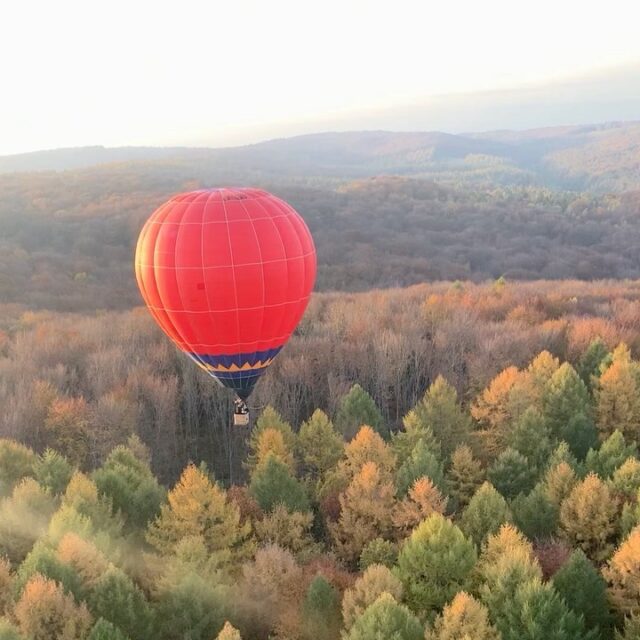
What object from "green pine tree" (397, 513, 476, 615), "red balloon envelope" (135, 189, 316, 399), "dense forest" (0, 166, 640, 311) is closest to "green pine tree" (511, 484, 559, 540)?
"green pine tree" (397, 513, 476, 615)

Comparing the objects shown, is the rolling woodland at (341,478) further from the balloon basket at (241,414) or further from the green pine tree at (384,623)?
the balloon basket at (241,414)

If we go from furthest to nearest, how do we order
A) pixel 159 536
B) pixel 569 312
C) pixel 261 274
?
pixel 569 312
pixel 159 536
pixel 261 274

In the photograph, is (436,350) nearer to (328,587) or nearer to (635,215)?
(328,587)

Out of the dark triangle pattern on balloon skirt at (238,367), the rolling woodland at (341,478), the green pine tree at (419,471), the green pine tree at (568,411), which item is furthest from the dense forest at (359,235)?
the dark triangle pattern on balloon skirt at (238,367)

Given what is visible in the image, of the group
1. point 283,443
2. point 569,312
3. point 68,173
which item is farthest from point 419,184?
point 283,443

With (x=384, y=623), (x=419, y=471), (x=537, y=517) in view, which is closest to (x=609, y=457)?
(x=537, y=517)

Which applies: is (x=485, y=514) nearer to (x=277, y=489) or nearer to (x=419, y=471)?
(x=419, y=471)
